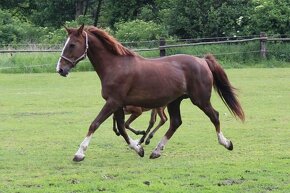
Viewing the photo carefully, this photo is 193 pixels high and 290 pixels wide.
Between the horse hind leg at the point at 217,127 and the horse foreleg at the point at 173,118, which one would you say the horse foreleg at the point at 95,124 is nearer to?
the horse foreleg at the point at 173,118

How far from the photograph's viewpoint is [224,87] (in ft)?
32.3

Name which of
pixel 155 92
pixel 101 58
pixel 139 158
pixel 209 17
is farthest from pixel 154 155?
pixel 209 17

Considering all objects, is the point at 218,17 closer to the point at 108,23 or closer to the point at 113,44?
the point at 108,23

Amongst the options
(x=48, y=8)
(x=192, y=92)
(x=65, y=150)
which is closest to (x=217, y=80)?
(x=192, y=92)

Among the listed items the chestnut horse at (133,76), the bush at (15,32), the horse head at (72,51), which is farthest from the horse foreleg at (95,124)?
the bush at (15,32)

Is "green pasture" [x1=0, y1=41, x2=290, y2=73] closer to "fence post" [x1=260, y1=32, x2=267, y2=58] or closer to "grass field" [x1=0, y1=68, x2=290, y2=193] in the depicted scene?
"fence post" [x1=260, y1=32, x2=267, y2=58]

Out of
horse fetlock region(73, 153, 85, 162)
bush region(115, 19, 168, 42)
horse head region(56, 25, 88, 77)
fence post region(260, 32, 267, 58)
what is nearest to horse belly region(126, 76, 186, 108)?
horse head region(56, 25, 88, 77)

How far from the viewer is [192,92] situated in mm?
9273

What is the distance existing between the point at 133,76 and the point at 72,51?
3.10 feet

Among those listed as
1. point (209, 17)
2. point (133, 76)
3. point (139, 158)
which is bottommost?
point (209, 17)

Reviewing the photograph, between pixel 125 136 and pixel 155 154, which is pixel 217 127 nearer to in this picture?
pixel 155 154

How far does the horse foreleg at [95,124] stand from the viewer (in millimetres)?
8525

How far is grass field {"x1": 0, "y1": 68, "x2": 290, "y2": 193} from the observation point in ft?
23.3

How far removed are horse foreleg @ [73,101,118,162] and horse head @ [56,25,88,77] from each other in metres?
0.77
